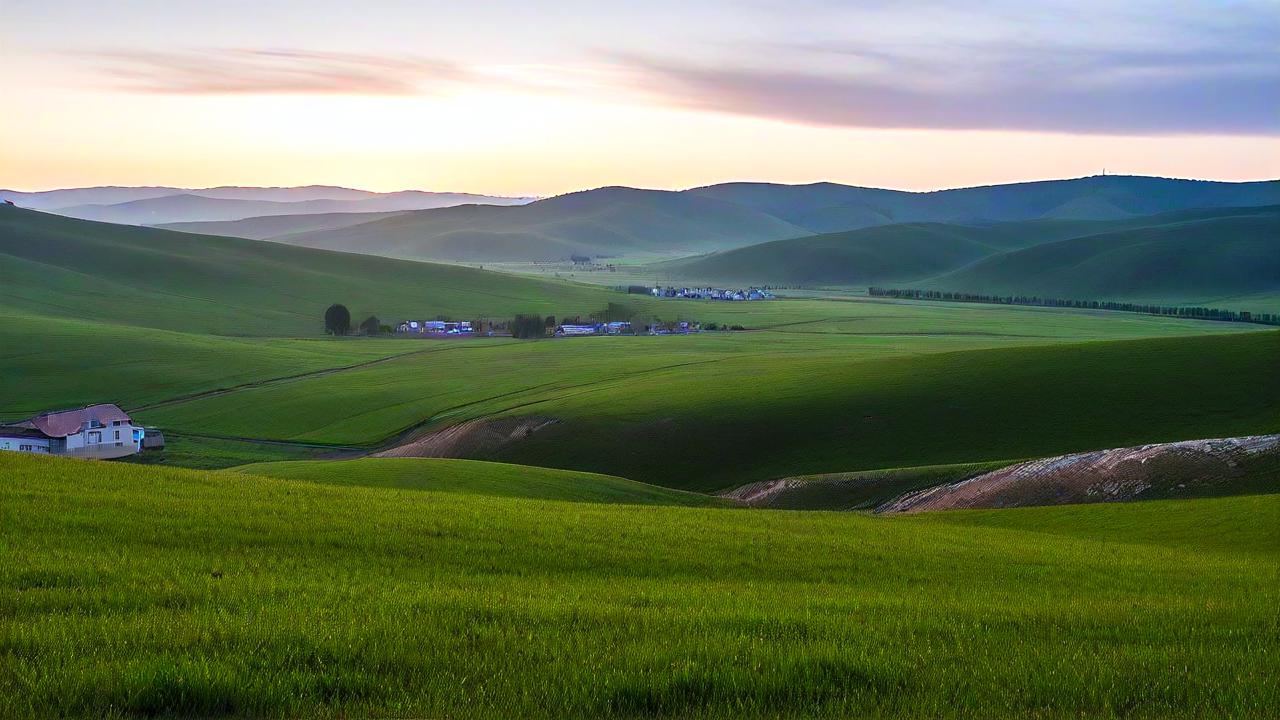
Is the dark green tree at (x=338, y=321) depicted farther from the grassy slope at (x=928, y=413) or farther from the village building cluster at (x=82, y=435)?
the grassy slope at (x=928, y=413)

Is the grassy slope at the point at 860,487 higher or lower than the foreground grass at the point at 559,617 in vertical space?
lower

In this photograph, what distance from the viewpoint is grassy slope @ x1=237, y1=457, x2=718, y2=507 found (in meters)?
45.1

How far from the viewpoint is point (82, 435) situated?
7944 centimetres

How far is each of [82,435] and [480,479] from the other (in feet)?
156

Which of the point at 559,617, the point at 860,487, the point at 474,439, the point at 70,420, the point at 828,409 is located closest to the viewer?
the point at 559,617

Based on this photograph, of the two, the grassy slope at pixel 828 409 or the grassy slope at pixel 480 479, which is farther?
the grassy slope at pixel 828 409

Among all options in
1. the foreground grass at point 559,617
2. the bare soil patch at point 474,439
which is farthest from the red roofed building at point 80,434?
the foreground grass at point 559,617

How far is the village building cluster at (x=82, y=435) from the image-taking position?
257ft

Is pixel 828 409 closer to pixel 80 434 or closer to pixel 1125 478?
pixel 1125 478

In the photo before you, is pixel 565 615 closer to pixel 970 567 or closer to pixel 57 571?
pixel 57 571

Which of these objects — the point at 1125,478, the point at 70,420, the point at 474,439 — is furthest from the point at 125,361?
the point at 1125,478

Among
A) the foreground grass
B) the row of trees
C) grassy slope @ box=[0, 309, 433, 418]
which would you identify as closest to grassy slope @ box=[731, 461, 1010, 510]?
the foreground grass

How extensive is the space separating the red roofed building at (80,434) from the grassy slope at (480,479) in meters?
34.0

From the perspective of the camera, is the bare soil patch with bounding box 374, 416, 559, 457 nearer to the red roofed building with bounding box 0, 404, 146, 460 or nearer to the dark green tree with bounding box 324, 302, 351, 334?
the red roofed building with bounding box 0, 404, 146, 460
